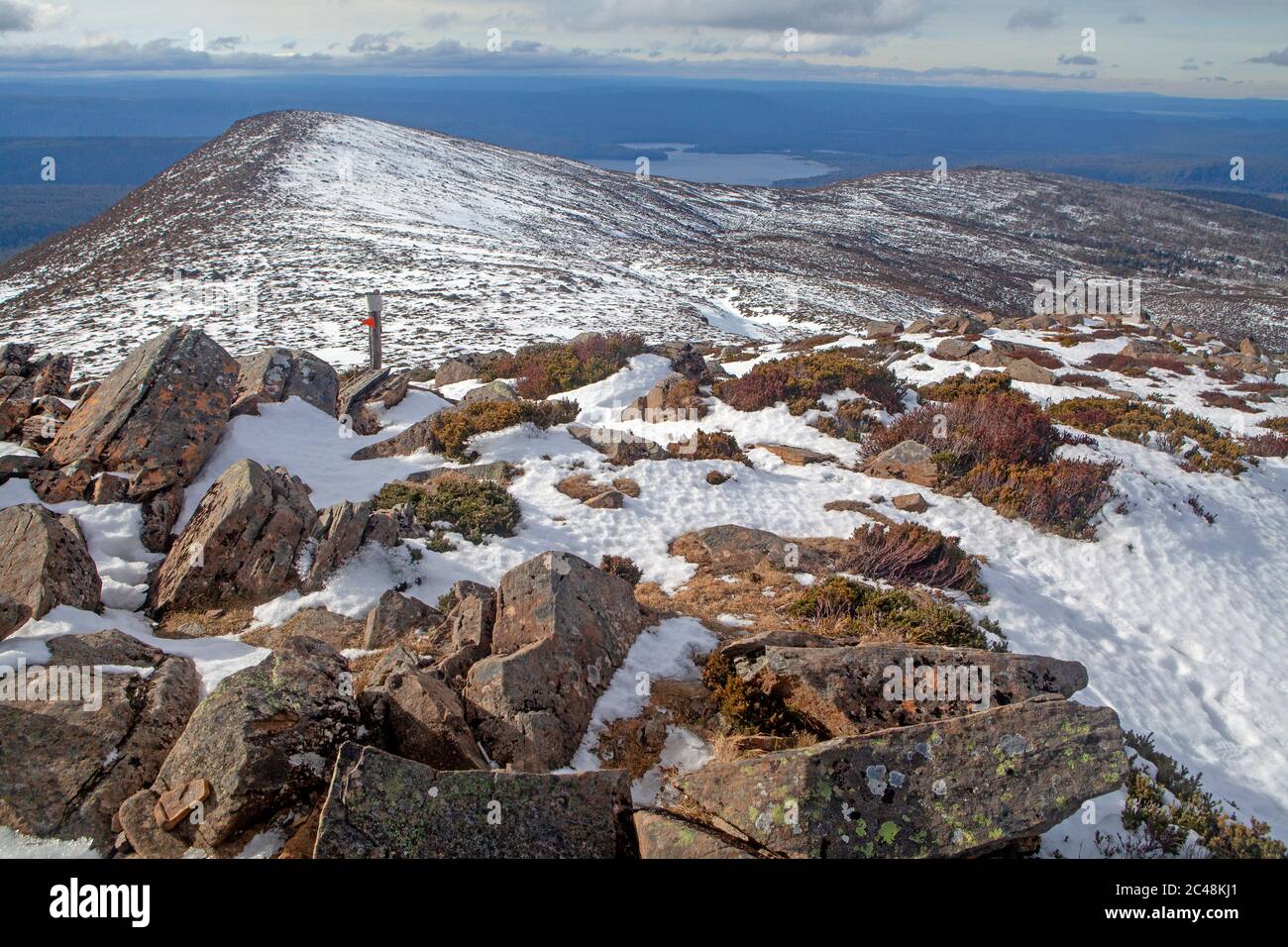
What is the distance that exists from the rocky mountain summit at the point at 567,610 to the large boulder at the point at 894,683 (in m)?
0.04

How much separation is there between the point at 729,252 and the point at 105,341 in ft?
192

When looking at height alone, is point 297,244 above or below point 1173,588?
above

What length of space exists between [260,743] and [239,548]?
4.89m

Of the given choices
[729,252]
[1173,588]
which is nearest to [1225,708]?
[1173,588]

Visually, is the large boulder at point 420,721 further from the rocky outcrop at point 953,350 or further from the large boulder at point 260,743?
the rocky outcrop at point 953,350

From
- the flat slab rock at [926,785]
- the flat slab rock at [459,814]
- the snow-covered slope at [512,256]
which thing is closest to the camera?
the flat slab rock at [459,814]

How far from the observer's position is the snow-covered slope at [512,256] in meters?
37.4

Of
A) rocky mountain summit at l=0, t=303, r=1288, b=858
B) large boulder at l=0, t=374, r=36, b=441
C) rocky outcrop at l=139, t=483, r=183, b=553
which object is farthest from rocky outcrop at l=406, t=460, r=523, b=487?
large boulder at l=0, t=374, r=36, b=441

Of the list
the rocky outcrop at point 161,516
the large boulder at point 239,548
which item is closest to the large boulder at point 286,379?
the rocky outcrop at point 161,516

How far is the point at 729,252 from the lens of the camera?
7644 cm

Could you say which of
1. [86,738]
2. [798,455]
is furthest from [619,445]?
[86,738]

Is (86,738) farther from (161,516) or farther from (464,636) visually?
(161,516)

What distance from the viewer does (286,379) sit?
624 inches

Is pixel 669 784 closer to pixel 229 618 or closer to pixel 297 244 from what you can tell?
pixel 229 618
